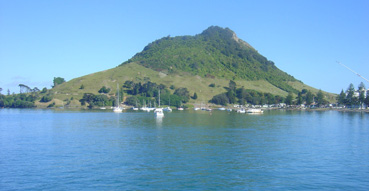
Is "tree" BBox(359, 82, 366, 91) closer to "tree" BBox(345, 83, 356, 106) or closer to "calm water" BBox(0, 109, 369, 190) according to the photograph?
"tree" BBox(345, 83, 356, 106)

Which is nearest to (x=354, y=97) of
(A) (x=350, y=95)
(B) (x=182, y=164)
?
(A) (x=350, y=95)

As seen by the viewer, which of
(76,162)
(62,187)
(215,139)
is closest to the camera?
(62,187)

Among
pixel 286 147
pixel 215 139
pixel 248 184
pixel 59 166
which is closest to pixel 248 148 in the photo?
pixel 286 147

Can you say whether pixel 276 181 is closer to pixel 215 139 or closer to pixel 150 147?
pixel 150 147

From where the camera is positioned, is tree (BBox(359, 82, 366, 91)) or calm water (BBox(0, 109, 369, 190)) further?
tree (BBox(359, 82, 366, 91))

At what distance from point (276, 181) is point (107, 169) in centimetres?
1587

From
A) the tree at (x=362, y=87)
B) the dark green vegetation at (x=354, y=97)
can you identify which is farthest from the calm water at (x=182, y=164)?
the tree at (x=362, y=87)

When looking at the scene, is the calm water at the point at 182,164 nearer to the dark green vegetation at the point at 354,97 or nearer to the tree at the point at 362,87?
the dark green vegetation at the point at 354,97

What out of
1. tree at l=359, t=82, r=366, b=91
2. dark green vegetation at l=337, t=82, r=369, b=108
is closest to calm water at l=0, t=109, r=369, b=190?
dark green vegetation at l=337, t=82, r=369, b=108

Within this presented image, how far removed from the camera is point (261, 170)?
3141cm

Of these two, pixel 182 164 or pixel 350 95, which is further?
pixel 350 95

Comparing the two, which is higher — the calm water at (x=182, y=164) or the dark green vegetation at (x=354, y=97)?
the dark green vegetation at (x=354, y=97)

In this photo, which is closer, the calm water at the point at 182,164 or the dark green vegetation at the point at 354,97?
the calm water at the point at 182,164

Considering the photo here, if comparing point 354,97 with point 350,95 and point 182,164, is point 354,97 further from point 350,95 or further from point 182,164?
point 182,164
